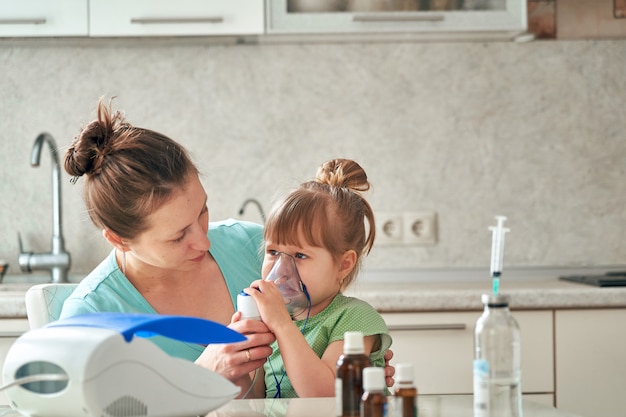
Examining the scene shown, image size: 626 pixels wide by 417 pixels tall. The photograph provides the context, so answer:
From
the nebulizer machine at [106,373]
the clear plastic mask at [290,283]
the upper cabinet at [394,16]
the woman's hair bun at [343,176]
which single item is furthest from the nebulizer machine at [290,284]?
the upper cabinet at [394,16]

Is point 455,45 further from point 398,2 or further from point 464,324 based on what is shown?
point 464,324

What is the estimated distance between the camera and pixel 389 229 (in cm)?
318

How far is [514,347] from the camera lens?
1.21m

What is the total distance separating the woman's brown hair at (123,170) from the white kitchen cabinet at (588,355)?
131cm

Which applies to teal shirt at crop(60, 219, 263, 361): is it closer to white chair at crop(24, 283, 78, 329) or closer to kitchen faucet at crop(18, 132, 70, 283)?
white chair at crop(24, 283, 78, 329)

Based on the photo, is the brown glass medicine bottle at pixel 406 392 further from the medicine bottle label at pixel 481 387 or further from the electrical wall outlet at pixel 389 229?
the electrical wall outlet at pixel 389 229

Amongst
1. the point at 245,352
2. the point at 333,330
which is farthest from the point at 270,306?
the point at 333,330

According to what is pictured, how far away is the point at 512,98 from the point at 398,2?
0.60 meters

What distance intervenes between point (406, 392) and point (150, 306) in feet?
3.14

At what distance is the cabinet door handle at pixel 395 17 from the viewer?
285cm

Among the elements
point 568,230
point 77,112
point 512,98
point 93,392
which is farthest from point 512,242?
point 93,392

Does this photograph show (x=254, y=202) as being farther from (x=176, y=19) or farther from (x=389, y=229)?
(x=176, y=19)

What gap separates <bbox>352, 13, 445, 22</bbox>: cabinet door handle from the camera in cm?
285

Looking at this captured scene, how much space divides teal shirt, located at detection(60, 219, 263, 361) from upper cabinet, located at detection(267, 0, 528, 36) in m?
0.93
